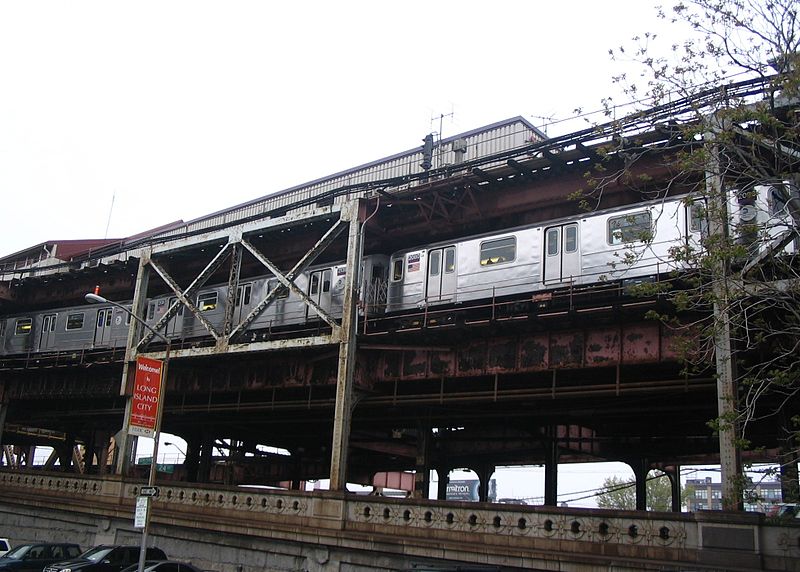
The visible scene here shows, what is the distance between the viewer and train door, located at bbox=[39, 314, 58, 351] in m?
41.8

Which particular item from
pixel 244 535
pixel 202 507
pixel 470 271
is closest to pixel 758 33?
pixel 470 271

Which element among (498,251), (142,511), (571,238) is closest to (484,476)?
(498,251)

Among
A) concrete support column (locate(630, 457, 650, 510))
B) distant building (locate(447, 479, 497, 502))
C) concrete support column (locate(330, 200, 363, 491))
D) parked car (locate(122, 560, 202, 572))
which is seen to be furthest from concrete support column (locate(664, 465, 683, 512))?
distant building (locate(447, 479, 497, 502))

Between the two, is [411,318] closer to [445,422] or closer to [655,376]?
[655,376]

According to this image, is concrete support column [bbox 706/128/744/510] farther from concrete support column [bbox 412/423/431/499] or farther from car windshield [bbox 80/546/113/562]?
car windshield [bbox 80/546/113/562]

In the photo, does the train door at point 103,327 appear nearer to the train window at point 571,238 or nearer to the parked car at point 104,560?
the parked car at point 104,560

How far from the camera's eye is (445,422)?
35375mm

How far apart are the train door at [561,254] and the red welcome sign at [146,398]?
12.5m

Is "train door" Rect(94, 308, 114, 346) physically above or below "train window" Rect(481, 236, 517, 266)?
below

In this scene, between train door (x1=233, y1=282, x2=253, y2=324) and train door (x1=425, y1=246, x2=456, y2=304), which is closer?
train door (x1=425, y1=246, x2=456, y2=304)

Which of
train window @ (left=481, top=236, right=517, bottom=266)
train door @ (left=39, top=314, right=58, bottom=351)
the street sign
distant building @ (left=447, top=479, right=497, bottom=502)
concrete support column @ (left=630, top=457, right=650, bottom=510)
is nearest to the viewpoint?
the street sign

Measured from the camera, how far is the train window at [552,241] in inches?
944

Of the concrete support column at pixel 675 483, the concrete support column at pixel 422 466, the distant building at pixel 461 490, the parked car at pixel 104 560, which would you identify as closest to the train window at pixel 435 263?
the concrete support column at pixel 422 466

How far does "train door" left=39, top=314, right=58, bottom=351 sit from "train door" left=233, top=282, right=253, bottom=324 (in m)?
14.4
